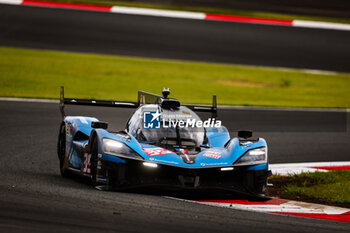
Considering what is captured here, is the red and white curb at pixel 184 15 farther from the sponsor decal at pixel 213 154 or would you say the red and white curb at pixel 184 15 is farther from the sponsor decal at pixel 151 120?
the sponsor decal at pixel 213 154

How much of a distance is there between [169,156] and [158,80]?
40.6 ft

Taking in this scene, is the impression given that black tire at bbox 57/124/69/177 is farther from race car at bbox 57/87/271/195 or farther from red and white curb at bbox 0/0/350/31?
red and white curb at bbox 0/0/350/31

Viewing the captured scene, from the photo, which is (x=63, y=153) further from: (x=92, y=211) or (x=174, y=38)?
(x=174, y=38)

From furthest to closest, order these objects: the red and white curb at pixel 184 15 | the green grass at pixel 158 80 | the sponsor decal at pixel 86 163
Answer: the red and white curb at pixel 184 15, the green grass at pixel 158 80, the sponsor decal at pixel 86 163

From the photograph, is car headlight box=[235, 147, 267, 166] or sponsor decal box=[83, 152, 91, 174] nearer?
car headlight box=[235, 147, 267, 166]

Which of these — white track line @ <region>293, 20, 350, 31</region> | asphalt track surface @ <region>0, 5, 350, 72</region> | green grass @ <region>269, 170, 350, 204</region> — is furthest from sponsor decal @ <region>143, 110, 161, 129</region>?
white track line @ <region>293, 20, 350, 31</region>

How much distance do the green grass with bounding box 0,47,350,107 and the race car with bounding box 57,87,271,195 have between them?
8148 millimetres

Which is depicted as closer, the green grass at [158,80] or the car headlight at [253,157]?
the car headlight at [253,157]

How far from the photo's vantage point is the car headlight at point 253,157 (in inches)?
320

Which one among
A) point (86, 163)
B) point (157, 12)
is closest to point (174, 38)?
point (157, 12)

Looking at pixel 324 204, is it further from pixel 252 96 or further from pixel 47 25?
pixel 47 25

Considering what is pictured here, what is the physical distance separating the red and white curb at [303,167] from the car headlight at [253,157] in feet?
8.17

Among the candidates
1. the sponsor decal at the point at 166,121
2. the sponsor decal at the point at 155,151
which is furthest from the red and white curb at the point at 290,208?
the sponsor decal at the point at 166,121

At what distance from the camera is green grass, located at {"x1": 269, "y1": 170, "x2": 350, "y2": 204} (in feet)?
29.3
